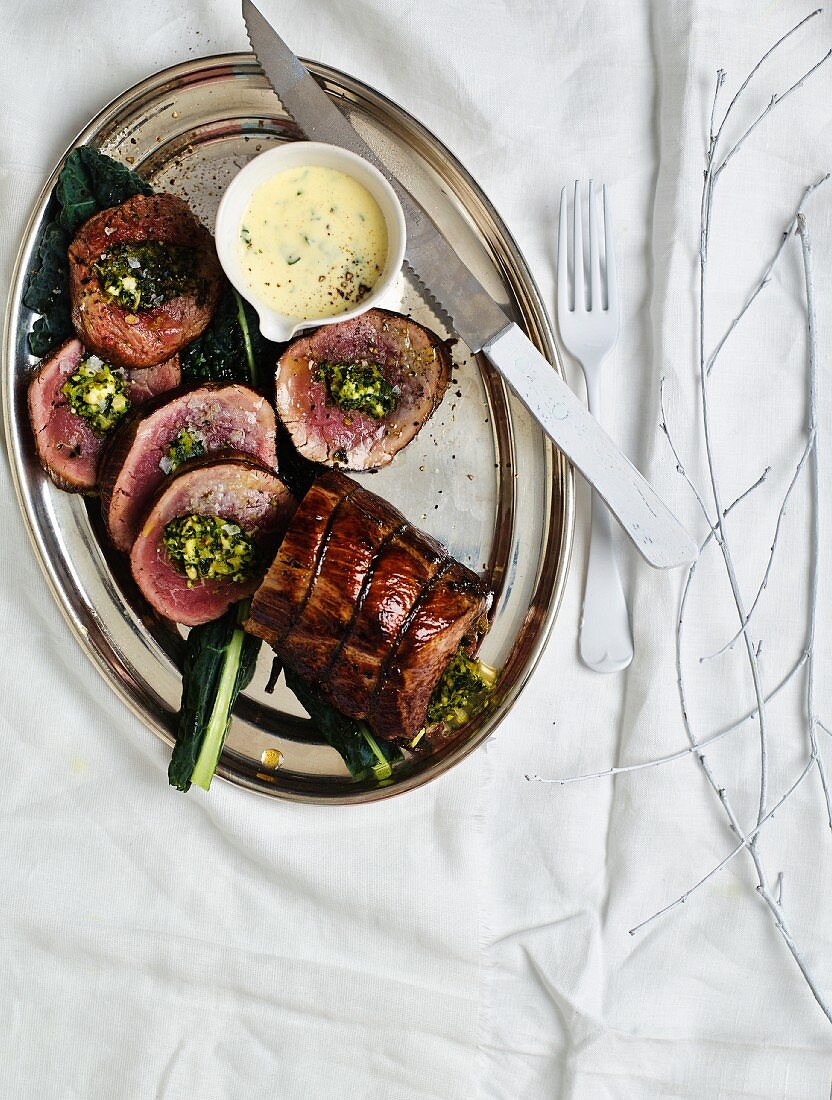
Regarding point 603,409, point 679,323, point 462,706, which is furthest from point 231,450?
point 679,323

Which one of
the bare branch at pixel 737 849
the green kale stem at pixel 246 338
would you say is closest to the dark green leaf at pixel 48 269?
the green kale stem at pixel 246 338

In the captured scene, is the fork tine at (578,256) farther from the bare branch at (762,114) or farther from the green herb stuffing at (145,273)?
the green herb stuffing at (145,273)

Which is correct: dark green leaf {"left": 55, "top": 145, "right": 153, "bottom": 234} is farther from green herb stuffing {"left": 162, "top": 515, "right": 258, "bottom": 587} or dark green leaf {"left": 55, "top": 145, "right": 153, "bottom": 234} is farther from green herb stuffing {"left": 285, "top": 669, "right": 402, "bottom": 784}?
green herb stuffing {"left": 285, "top": 669, "right": 402, "bottom": 784}

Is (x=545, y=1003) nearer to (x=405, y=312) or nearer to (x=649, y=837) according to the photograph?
(x=649, y=837)

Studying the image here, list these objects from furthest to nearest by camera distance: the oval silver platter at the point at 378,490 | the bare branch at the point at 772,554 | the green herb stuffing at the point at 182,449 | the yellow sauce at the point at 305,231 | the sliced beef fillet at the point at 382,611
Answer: the bare branch at the point at 772,554 < the oval silver platter at the point at 378,490 < the green herb stuffing at the point at 182,449 < the yellow sauce at the point at 305,231 < the sliced beef fillet at the point at 382,611

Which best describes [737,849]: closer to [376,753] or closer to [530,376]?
[376,753]

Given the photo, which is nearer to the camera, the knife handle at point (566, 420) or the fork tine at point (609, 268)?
the knife handle at point (566, 420)

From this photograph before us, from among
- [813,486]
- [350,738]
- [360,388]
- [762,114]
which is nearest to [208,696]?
[350,738]

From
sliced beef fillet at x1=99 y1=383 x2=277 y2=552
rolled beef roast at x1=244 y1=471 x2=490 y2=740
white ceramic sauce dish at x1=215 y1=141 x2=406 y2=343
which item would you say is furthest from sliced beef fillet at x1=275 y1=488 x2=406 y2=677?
white ceramic sauce dish at x1=215 y1=141 x2=406 y2=343
